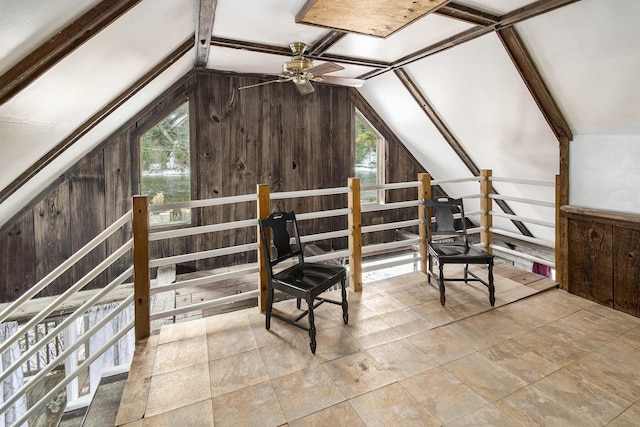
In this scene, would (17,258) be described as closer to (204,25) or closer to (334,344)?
(204,25)

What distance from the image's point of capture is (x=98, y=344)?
174 inches

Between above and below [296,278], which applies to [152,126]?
above

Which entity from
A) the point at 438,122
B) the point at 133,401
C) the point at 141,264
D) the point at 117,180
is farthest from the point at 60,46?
the point at 438,122

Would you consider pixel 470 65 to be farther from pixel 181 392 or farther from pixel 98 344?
pixel 98 344

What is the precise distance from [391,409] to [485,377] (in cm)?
61

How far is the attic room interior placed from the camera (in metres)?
1.82

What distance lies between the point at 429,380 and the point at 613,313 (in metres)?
1.82

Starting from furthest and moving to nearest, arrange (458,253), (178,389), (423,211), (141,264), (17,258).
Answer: (17,258) < (423,211) < (458,253) < (141,264) < (178,389)

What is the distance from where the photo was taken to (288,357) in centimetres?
218

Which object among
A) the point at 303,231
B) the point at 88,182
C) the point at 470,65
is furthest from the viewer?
the point at 303,231

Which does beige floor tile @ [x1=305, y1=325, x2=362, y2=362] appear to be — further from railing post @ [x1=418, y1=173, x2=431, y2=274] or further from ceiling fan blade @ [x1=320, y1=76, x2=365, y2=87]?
ceiling fan blade @ [x1=320, y1=76, x2=365, y2=87]

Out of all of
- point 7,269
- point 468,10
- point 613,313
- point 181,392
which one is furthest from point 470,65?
point 7,269

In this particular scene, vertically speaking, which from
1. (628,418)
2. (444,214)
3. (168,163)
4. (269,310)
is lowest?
(628,418)

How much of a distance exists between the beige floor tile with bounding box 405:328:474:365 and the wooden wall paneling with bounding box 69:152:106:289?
3.67 metres
